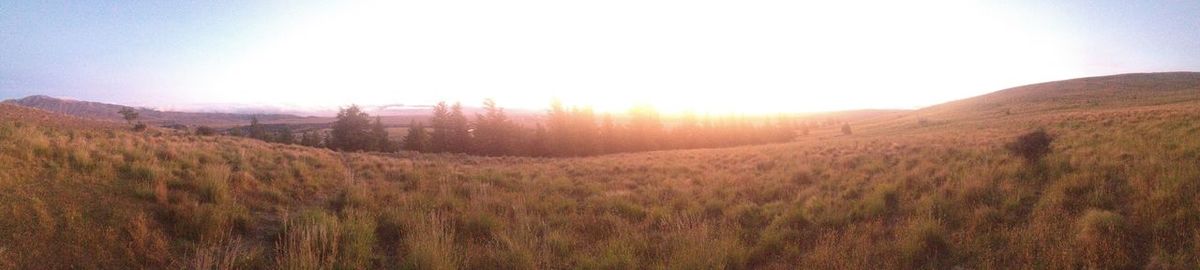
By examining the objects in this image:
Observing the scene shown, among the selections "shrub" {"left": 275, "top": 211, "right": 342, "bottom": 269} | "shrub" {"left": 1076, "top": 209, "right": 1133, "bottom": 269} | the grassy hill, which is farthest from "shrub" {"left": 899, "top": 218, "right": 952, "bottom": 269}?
"shrub" {"left": 275, "top": 211, "right": 342, "bottom": 269}

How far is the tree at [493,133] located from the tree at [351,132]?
10.1 meters

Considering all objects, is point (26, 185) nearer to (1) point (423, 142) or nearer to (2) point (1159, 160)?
(2) point (1159, 160)

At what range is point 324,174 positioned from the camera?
1166cm

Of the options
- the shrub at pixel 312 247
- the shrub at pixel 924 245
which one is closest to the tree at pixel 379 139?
the shrub at pixel 312 247

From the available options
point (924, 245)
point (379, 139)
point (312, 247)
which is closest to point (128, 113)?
point (379, 139)

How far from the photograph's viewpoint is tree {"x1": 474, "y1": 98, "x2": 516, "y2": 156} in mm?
48188

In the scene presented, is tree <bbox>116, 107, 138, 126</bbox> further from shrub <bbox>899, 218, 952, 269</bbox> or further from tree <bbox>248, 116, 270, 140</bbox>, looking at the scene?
shrub <bbox>899, 218, 952, 269</bbox>

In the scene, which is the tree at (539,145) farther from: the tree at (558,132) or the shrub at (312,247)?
the shrub at (312,247)

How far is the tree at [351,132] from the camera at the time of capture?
4769 centimetres

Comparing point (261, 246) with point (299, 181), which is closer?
point (261, 246)

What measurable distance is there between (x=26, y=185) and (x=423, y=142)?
142 ft

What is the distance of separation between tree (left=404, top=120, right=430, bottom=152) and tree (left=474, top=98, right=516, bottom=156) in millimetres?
4792

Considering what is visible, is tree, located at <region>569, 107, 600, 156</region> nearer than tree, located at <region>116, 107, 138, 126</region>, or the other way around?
tree, located at <region>116, 107, 138, 126</region>

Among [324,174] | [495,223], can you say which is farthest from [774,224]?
[324,174]
